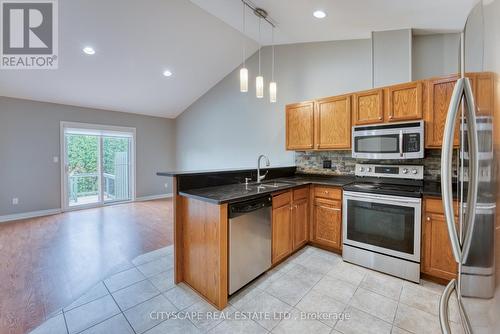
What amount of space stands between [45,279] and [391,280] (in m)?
3.67

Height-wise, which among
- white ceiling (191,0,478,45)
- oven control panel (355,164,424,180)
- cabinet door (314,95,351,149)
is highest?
white ceiling (191,0,478,45)

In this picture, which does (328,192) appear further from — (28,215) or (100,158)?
(28,215)

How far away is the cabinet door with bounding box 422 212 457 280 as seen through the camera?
208cm

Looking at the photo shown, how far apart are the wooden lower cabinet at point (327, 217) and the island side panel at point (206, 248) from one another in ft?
5.17

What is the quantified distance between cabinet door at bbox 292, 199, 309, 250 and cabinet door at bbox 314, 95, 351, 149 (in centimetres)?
93

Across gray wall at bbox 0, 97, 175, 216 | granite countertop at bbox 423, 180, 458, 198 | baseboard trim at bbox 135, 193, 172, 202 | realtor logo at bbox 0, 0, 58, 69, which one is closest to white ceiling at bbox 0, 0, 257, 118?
realtor logo at bbox 0, 0, 58, 69

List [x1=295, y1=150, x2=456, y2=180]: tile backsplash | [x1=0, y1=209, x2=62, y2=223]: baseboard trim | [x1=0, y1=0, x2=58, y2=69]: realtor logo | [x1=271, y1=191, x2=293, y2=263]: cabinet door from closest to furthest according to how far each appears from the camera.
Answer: [x1=271, y1=191, x2=293, y2=263]: cabinet door, [x1=295, y1=150, x2=456, y2=180]: tile backsplash, [x1=0, y1=0, x2=58, y2=69]: realtor logo, [x1=0, y1=209, x2=62, y2=223]: baseboard trim

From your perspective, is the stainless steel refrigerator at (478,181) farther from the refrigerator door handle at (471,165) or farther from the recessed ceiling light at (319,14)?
the recessed ceiling light at (319,14)

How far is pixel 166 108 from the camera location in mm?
6426

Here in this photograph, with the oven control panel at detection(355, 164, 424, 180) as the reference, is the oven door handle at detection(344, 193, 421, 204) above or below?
below

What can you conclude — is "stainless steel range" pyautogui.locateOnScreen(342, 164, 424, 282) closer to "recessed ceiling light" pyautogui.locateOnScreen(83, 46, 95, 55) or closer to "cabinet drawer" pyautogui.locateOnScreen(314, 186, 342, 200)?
"cabinet drawer" pyautogui.locateOnScreen(314, 186, 342, 200)

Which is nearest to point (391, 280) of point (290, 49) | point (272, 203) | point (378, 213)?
point (378, 213)

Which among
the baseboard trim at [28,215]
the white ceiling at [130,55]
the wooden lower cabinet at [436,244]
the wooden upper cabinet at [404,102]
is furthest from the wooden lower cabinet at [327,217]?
the baseboard trim at [28,215]

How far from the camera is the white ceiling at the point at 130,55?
3289 millimetres
